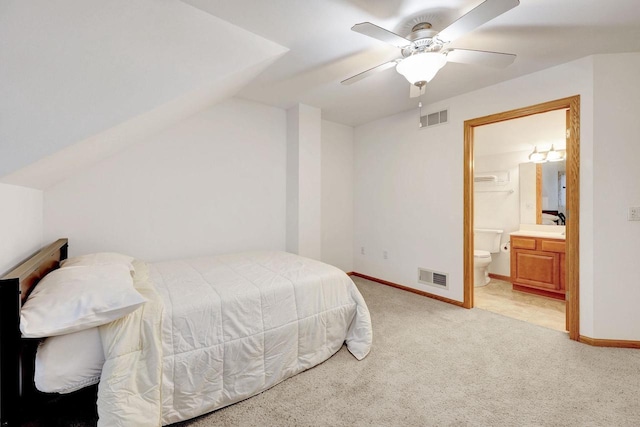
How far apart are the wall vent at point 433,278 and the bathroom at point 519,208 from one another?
496 millimetres

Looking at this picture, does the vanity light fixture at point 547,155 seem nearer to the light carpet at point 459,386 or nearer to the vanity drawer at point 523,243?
the vanity drawer at point 523,243

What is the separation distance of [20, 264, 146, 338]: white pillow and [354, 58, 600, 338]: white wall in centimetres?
299

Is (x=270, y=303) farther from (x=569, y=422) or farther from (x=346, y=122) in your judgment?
(x=346, y=122)

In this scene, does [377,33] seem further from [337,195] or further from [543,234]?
[543,234]

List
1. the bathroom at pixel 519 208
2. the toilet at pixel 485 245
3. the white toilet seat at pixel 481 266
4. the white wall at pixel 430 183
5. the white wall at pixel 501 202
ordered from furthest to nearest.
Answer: the white wall at pixel 501 202
the toilet at pixel 485 245
the white toilet seat at pixel 481 266
the bathroom at pixel 519 208
the white wall at pixel 430 183

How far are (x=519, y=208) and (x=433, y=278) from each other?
83.7 inches

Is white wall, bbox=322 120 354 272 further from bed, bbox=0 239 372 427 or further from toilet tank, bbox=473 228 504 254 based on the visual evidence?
toilet tank, bbox=473 228 504 254

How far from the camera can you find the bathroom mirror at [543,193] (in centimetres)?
392

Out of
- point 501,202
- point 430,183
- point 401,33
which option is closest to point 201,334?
point 401,33

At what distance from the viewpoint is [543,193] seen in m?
4.11

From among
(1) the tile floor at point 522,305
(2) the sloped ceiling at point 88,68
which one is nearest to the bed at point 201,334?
(2) the sloped ceiling at point 88,68

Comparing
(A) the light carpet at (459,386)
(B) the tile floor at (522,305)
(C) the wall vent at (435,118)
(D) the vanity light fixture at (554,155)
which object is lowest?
(B) the tile floor at (522,305)

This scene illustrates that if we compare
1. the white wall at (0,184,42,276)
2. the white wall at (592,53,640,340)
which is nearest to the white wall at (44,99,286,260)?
the white wall at (0,184,42,276)

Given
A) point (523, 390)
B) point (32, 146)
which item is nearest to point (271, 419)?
point (523, 390)
